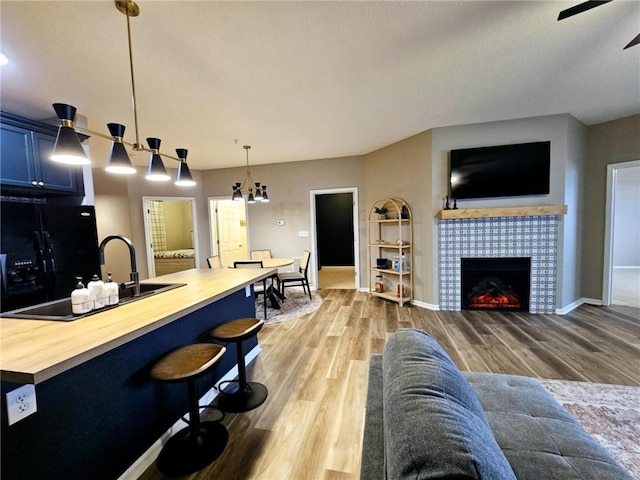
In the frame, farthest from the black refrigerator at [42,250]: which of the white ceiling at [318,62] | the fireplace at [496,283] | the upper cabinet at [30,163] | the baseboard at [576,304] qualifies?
the baseboard at [576,304]

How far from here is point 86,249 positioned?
10.3 feet

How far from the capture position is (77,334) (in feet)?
4.02

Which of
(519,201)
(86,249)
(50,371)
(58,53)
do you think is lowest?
(50,371)

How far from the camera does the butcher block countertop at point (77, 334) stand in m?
0.97

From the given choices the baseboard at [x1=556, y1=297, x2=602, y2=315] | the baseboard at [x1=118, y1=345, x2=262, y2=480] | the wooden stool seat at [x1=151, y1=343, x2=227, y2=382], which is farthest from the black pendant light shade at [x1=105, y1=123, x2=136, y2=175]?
the baseboard at [x1=556, y1=297, x2=602, y2=315]

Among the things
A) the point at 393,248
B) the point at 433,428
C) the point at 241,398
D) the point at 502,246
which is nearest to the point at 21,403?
the point at 241,398

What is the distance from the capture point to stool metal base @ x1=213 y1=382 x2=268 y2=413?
2150 millimetres

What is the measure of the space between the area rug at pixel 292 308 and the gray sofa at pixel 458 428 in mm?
2946

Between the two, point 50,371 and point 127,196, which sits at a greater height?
point 127,196

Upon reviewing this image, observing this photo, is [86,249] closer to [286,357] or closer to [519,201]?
[286,357]

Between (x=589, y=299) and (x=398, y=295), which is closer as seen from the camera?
(x=589, y=299)

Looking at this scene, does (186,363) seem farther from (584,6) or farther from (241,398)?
(584,6)

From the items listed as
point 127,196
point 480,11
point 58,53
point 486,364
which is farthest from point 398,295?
point 127,196

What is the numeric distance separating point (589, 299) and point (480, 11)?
4.64 meters
